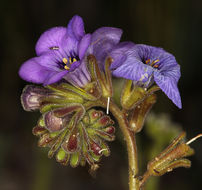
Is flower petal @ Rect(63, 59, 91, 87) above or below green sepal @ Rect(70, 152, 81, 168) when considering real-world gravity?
above

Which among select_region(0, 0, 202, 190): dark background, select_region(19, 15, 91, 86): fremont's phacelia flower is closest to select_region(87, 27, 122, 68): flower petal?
select_region(19, 15, 91, 86): fremont's phacelia flower

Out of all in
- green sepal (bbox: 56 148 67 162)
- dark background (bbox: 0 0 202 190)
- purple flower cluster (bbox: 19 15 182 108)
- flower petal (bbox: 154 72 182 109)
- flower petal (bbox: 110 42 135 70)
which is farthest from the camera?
dark background (bbox: 0 0 202 190)

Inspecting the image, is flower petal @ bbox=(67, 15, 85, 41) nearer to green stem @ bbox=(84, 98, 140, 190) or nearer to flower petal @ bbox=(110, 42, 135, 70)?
flower petal @ bbox=(110, 42, 135, 70)

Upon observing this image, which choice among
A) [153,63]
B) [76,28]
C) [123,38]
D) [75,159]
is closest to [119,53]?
[153,63]

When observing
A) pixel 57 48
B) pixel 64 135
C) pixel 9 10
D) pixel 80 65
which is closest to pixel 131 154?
pixel 64 135

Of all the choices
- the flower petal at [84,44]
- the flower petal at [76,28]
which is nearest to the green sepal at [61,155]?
the flower petal at [84,44]

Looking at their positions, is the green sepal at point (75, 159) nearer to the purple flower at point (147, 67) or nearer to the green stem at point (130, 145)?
the green stem at point (130, 145)

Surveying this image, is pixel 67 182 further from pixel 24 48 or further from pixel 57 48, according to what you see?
pixel 57 48

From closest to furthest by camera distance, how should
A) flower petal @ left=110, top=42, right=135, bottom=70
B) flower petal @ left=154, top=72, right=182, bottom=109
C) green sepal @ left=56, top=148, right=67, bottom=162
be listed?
flower petal @ left=154, top=72, right=182, bottom=109
flower petal @ left=110, top=42, right=135, bottom=70
green sepal @ left=56, top=148, right=67, bottom=162
